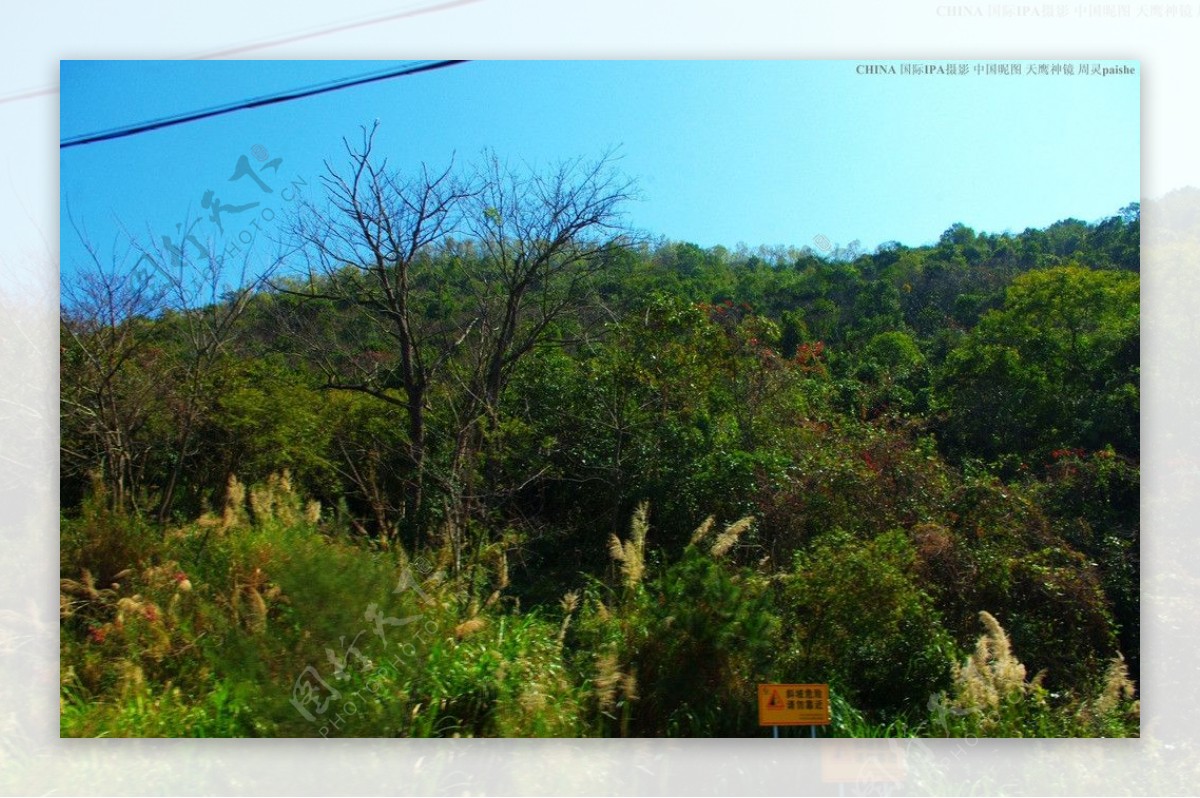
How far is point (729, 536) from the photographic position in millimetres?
4824

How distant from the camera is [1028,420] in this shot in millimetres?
5066

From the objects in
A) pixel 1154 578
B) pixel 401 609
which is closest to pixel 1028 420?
pixel 1154 578

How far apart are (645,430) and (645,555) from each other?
638 mm

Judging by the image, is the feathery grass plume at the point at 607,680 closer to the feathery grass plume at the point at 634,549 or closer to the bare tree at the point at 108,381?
the feathery grass plume at the point at 634,549

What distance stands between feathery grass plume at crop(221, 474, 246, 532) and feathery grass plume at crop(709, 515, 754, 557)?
7.81 feet

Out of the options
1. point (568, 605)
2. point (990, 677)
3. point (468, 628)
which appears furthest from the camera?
point (568, 605)

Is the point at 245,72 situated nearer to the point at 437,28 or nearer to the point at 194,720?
the point at 437,28

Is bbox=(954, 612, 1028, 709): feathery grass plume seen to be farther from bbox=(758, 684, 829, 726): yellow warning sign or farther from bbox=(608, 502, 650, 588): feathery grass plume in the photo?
bbox=(608, 502, 650, 588): feathery grass plume

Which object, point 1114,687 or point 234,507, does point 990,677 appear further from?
point 234,507

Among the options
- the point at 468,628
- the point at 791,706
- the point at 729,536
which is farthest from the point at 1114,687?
the point at 468,628

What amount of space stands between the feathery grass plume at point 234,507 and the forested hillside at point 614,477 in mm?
16

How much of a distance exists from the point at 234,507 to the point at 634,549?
2.04 m

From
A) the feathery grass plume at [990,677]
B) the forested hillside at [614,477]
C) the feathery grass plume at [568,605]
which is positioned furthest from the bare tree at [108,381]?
the feathery grass plume at [990,677]

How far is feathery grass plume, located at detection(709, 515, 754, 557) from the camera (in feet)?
15.7
